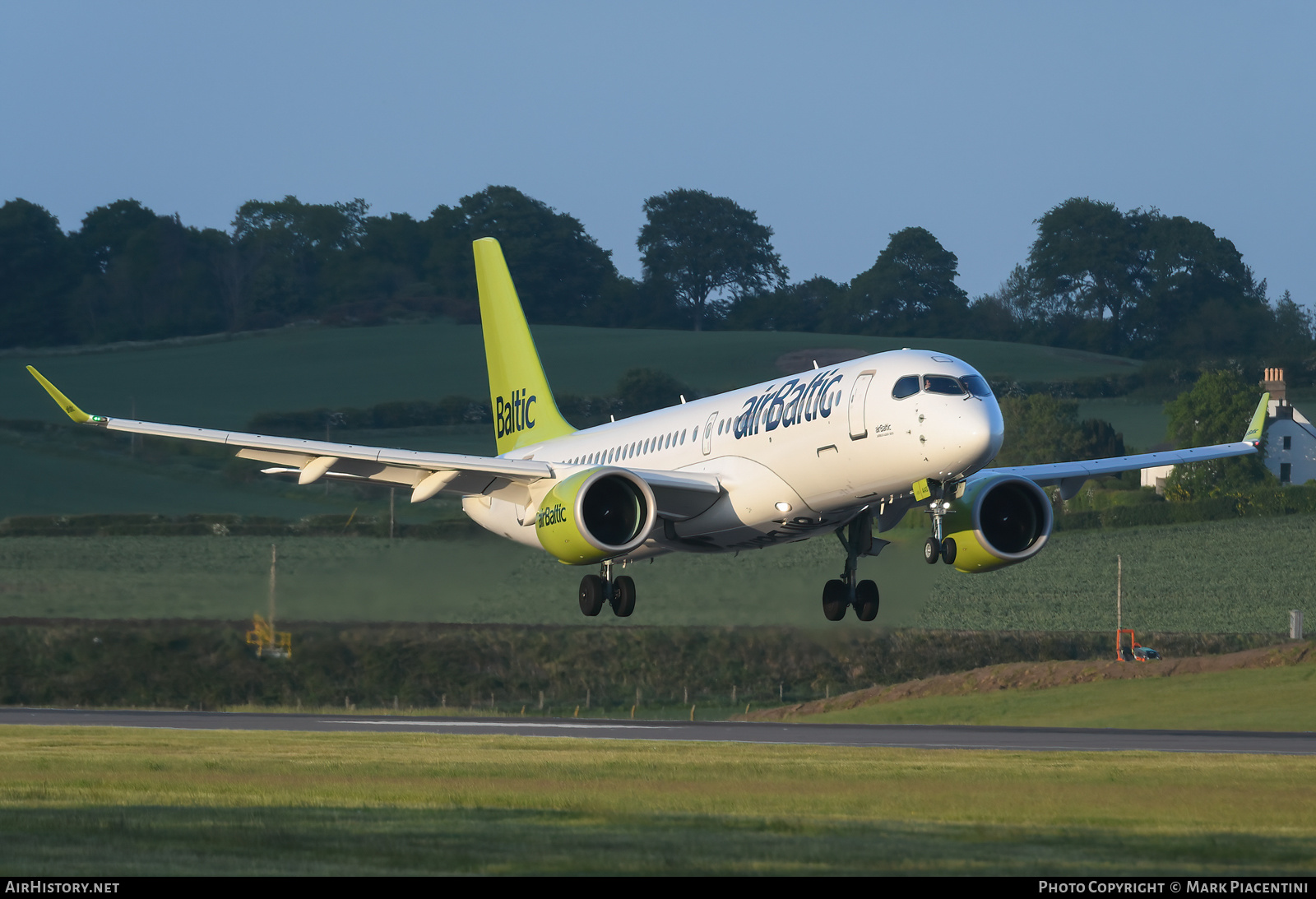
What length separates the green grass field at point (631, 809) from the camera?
19.3 metres

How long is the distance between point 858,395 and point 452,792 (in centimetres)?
995

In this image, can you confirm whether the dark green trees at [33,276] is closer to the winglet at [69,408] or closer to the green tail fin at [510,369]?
the green tail fin at [510,369]

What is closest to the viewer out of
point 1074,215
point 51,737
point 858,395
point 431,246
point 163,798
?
point 163,798

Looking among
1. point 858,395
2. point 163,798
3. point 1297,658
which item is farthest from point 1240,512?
point 163,798

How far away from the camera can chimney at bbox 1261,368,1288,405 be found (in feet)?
354

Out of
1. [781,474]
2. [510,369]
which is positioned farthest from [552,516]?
[510,369]

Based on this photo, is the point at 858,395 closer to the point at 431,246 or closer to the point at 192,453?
the point at 192,453

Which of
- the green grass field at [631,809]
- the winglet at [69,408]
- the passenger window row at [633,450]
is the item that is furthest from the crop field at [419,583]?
the winglet at [69,408]

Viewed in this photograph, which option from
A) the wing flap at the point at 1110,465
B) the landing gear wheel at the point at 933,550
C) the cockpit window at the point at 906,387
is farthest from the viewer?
the wing flap at the point at 1110,465

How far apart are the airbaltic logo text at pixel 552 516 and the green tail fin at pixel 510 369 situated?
1058 cm

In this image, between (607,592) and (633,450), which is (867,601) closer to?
(607,592)

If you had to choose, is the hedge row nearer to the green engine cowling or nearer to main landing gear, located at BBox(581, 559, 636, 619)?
main landing gear, located at BBox(581, 559, 636, 619)

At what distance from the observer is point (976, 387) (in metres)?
29.1

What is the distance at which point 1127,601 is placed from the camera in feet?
251
